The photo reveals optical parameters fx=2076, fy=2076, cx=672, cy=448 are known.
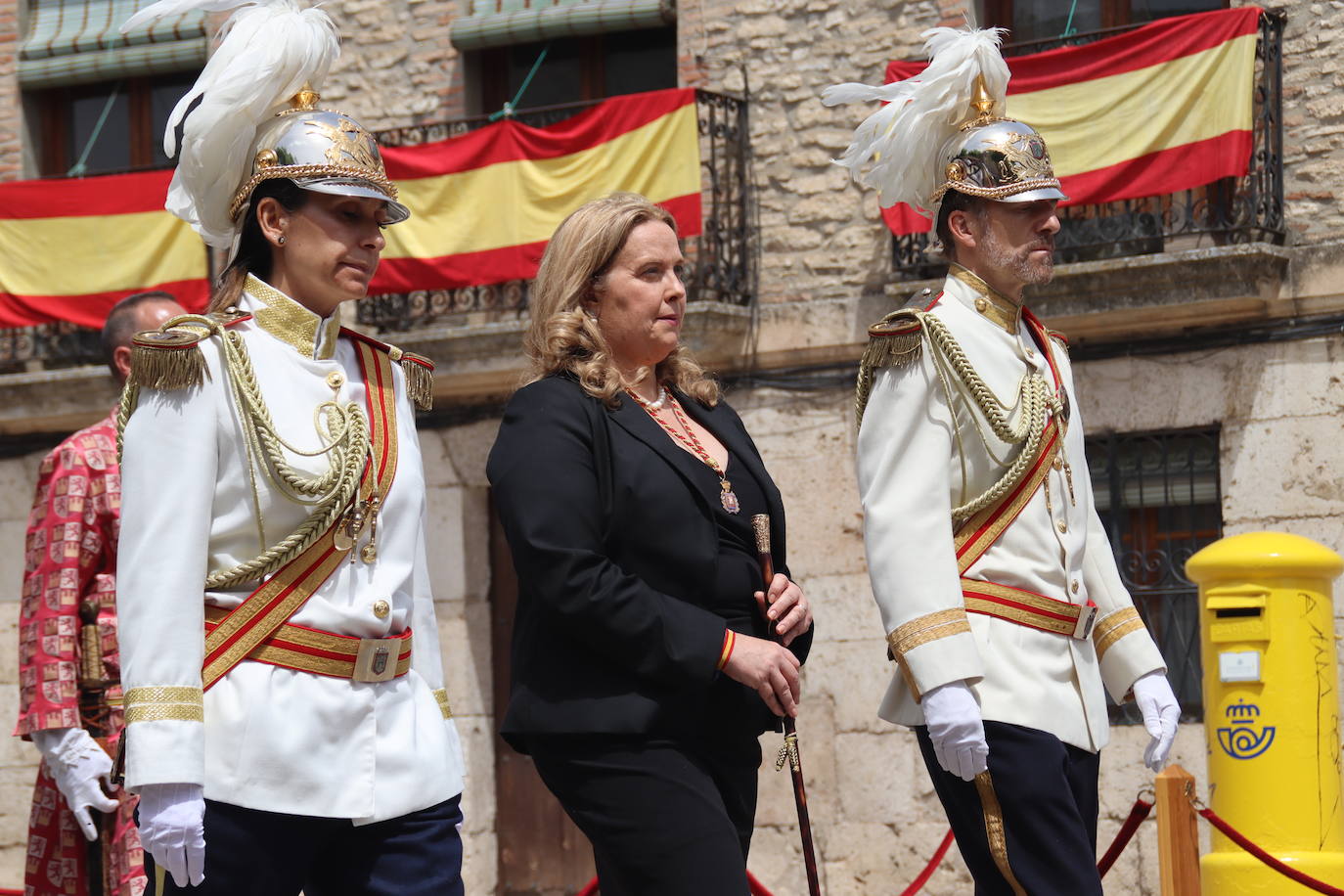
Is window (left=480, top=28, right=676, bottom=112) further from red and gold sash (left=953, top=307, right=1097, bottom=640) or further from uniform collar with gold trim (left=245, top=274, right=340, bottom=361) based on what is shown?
uniform collar with gold trim (left=245, top=274, right=340, bottom=361)

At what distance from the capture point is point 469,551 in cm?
1196

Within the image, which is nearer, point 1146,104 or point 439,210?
point 1146,104

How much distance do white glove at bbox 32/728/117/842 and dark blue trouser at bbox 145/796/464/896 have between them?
6.45ft

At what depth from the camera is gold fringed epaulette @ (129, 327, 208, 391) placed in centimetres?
386

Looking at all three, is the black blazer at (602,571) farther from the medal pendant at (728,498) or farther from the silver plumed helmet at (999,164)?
the silver plumed helmet at (999,164)

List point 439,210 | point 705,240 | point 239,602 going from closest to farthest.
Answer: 1. point 239,602
2. point 705,240
3. point 439,210

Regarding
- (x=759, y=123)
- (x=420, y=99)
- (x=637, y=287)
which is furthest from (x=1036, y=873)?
(x=420, y=99)

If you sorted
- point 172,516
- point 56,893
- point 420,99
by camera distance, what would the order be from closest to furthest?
point 172,516, point 56,893, point 420,99

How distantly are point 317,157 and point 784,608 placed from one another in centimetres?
126

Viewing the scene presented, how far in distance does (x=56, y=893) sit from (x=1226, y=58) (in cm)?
671

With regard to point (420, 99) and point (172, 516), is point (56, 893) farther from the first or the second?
point (420, 99)

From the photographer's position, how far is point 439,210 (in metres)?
11.6

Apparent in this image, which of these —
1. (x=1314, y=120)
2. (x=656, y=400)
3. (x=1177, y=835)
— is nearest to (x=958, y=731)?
(x=656, y=400)

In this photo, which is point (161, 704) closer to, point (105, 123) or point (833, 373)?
point (833, 373)
